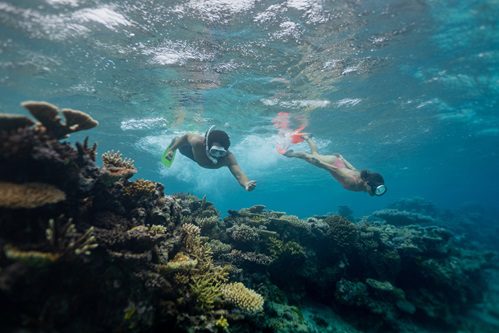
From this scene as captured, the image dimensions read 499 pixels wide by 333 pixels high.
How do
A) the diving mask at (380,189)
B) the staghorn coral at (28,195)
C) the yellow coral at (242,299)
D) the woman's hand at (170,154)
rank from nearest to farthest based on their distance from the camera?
the staghorn coral at (28,195) → the yellow coral at (242,299) → the woman's hand at (170,154) → the diving mask at (380,189)

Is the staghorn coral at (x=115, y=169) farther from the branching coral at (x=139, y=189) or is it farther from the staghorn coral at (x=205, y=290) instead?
the staghorn coral at (x=205, y=290)

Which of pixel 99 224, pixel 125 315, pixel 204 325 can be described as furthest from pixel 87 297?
pixel 204 325

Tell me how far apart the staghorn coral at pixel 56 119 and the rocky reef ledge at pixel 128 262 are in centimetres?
2

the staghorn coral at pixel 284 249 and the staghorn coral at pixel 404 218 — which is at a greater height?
the staghorn coral at pixel 404 218

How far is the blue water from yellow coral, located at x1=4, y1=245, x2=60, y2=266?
10151 millimetres

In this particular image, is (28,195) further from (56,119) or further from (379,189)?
(379,189)

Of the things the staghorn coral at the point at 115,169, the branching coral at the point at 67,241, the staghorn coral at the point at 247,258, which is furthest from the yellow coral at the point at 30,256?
the staghorn coral at the point at 247,258

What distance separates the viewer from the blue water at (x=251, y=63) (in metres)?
11.3

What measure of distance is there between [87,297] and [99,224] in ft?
3.58

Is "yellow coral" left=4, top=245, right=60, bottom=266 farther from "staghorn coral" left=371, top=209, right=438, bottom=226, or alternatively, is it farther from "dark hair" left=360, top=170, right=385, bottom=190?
"staghorn coral" left=371, top=209, right=438, bottom=226

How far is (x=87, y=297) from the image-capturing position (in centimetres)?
400

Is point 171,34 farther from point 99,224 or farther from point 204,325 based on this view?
point 204,325

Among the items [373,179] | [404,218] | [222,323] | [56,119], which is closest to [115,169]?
[56,119]

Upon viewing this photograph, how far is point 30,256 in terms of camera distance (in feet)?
10.3
